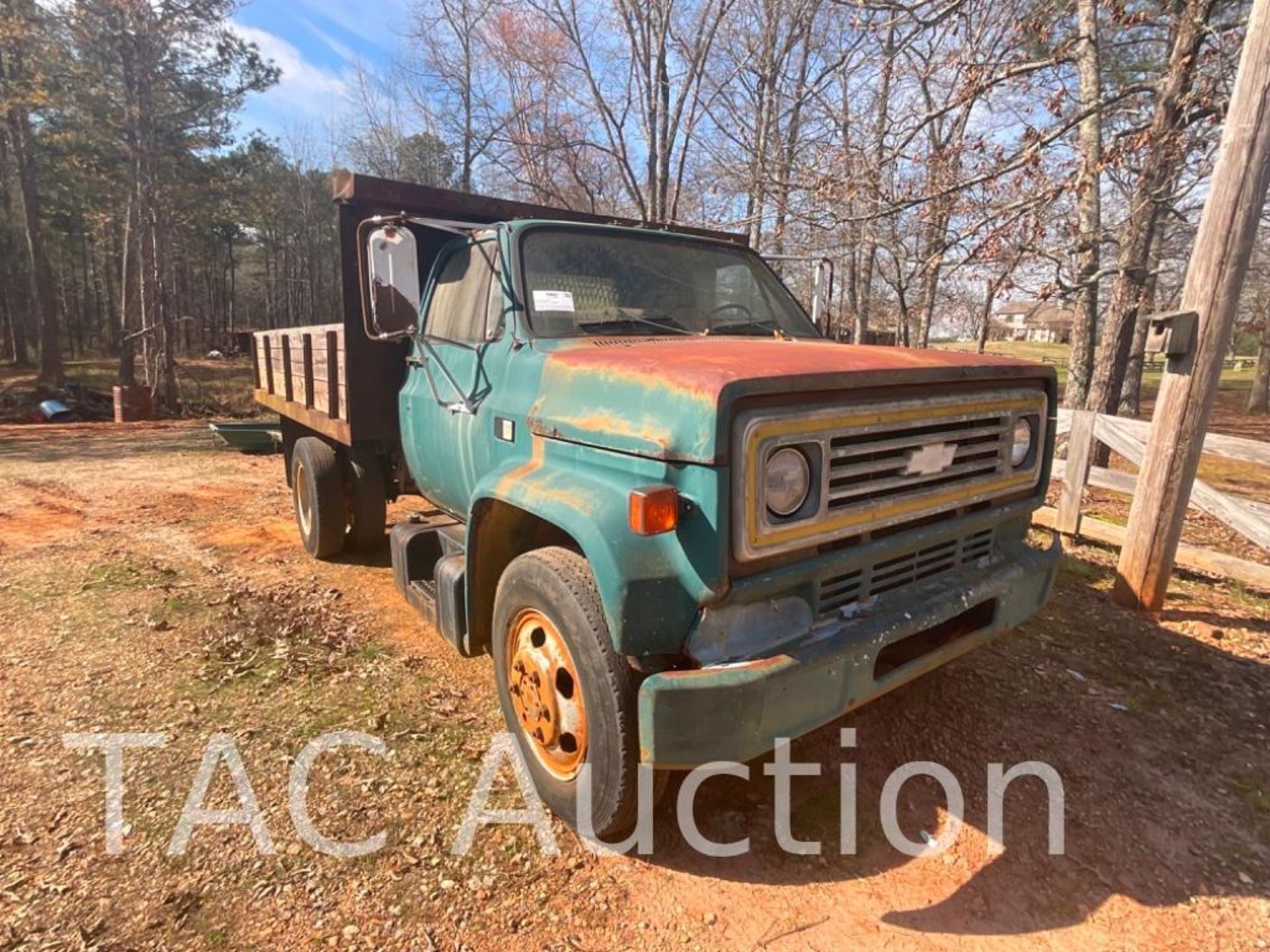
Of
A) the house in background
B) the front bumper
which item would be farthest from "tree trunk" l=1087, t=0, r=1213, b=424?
the house in background

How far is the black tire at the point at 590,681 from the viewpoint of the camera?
2246 millimetres

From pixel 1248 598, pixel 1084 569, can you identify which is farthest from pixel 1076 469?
pixel 1248 598

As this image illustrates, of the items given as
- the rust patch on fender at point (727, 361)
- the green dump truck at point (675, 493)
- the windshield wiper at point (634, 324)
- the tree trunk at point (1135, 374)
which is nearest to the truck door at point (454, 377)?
the green dump truck at point (675, 493)

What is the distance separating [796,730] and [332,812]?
5.81ft

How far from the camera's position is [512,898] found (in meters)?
2.30

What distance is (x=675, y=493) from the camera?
2068 millimetres

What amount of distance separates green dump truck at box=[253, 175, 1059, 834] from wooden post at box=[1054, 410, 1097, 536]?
3.39 meters

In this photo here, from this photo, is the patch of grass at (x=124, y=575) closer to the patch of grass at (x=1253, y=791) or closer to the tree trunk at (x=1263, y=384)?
the patch of grass at (x=1253, y=791)

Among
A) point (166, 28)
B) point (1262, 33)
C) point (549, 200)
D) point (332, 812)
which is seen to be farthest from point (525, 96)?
point (332, 812)

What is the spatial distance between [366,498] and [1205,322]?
5548 millimetres

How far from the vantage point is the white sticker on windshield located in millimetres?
3188

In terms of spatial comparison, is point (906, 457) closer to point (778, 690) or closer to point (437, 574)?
point (778, 690)

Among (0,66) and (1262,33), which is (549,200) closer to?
(0,66)

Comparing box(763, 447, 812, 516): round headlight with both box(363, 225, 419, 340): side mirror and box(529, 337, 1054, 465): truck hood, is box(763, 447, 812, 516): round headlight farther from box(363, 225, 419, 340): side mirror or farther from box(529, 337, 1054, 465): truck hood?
box(363, 225, 419, 340): side mirror
